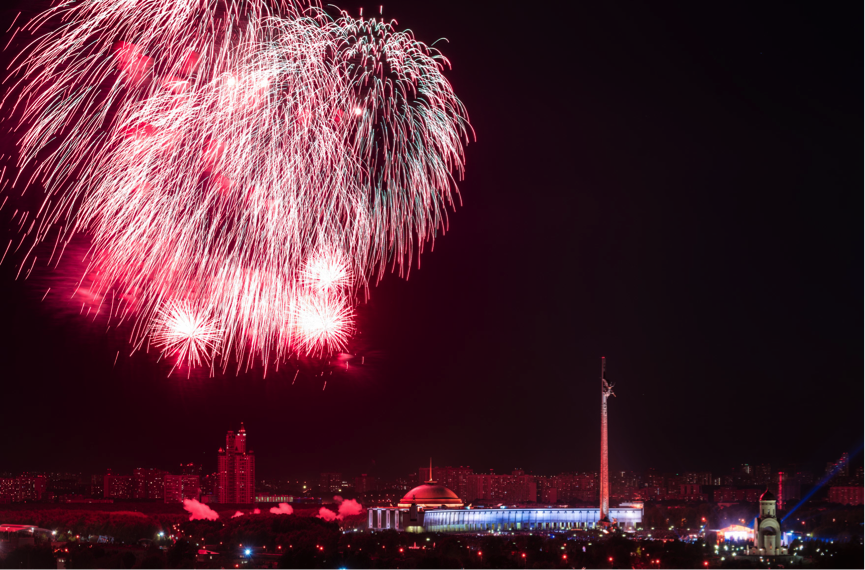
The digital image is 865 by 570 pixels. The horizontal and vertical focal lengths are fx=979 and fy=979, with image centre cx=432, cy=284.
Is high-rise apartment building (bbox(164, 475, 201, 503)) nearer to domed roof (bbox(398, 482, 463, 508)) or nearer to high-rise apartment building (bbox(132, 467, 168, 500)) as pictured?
high-rise apartment building (bbox(132, 467, 168, 500))

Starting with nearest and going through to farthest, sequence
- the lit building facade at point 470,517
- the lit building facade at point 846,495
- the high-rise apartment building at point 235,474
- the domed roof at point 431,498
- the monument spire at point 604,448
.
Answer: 1. the monument spire at point 604,448
2. the lit building facade at point 470,517
3. the domed roof at point 431,498
4. the lit building facade at point 846,495
5. the high-rise apartment building at point 235,474

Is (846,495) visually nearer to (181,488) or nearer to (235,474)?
(235,474)

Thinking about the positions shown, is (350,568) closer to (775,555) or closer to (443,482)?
(775,555)

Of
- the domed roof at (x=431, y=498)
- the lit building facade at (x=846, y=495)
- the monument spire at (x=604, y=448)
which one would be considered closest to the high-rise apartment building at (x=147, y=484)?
the domed roof at (x=431, y=498)

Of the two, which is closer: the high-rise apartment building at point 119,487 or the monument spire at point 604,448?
the monument spire at point 604,448

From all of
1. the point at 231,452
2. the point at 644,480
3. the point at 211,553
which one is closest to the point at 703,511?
the point at 211,553

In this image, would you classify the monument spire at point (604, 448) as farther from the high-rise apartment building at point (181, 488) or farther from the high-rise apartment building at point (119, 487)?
the high-rise apartment building at point (119, 487)

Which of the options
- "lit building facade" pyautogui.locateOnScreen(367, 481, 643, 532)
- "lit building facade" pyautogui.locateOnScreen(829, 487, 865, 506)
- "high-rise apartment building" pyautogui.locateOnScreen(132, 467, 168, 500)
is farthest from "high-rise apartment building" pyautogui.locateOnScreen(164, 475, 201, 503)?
"lit building facade" pyautogui.locateOnScreen(829, 487, 865, 506)

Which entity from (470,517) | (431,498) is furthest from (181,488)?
(470,517)
